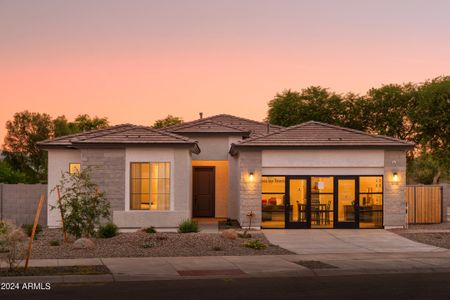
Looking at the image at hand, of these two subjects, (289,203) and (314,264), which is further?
(289,203)

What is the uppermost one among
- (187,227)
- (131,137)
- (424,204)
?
(131,137)

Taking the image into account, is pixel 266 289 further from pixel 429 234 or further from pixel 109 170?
pixel 109 170

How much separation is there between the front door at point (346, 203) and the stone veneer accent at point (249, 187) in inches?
124

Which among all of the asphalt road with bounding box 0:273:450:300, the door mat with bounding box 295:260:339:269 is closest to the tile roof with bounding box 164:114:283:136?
the door mat with bounding box 295:260:339:269

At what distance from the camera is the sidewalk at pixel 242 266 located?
15398 millimetres

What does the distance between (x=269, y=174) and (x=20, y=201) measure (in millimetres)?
10996

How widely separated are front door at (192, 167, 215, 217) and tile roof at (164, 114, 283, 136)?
6.53 ft

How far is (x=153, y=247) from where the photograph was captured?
67.5 ft

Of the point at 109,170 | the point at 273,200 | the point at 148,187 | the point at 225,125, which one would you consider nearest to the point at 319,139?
the point at 273,200

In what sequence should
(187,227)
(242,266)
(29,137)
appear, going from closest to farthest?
(242,266), (187,227), (29,137)

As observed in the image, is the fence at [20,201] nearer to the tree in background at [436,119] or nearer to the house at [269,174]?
the house at [269,174]

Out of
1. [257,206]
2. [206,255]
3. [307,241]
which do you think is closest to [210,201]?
[257,206]

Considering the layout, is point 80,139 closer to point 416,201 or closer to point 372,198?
point 372,198

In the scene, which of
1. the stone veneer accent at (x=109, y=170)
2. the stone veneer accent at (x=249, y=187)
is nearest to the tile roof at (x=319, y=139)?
the stone veneer accent at (x=249, y=187)
